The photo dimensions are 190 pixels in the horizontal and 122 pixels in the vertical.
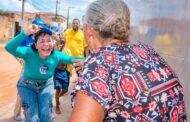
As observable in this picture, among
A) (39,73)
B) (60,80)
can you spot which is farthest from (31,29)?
(60,80)

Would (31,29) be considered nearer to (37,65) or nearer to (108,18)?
(37,65)

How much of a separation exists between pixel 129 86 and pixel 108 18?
0.37m

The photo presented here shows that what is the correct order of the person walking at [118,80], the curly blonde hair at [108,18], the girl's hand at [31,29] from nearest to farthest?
the person walking at [118,80] < the curly blonde hair at [108,18] < the girl's hand at [31,29]

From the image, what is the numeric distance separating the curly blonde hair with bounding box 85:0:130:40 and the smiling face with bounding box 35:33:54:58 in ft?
9.53

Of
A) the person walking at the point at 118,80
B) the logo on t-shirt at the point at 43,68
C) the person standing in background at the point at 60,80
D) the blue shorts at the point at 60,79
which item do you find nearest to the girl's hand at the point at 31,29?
the logo on t-shirt at the point at 43,68

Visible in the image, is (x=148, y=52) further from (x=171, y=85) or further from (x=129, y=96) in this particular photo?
(x=129, y=96)

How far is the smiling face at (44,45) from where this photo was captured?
193 inches

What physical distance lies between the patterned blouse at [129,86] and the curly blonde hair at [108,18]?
0.07 metres

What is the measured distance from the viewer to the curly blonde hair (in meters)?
2.00

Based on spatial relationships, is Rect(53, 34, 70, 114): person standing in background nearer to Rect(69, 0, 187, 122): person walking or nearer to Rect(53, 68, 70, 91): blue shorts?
Rect(53, 68, 70, 91): blue shorts

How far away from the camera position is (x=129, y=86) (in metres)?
1.88

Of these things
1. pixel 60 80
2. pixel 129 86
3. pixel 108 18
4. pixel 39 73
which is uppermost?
pixel 108 18

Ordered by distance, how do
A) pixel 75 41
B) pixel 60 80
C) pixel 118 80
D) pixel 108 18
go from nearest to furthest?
pixel 118 80
pixel 108 18
pixel 60 80
pixel 75 41

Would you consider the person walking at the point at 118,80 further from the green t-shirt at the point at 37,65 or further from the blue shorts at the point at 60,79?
the blue shorts at the point at 60,79
